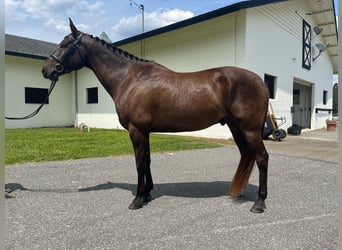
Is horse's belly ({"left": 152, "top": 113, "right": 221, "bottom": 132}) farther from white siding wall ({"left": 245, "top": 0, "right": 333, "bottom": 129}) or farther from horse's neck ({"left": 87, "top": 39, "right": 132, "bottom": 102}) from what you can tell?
white siding wall ({"left": 245, "top": 0, "right": 333, "bottom": 129})

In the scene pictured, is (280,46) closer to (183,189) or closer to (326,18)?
(326,18)

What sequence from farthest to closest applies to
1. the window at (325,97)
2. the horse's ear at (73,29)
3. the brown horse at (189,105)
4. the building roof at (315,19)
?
1. the window at (325,97)
2. the building roof at (315,19)
3. the horse's ear at (73,29)
4. the brown horse at (189,105)

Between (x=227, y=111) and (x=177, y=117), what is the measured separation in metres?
0.60

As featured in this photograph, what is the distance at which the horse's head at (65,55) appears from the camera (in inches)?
140

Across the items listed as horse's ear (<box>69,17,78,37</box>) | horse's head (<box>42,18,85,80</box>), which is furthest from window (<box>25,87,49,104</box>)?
horse's ear (<box>69,17,78,37</box>)

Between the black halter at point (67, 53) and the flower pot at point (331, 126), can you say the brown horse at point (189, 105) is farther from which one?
the flower pot at point (331, 126)

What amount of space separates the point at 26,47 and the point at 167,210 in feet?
53.9

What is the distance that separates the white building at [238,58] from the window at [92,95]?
6 cm

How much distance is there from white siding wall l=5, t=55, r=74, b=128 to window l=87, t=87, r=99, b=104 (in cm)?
143

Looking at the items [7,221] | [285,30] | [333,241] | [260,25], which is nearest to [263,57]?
[260,25]

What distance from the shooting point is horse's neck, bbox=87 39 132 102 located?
3.52 metres

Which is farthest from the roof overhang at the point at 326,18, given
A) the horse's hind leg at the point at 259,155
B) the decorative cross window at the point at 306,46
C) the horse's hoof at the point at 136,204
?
the horse's hoof at the point at 136,204

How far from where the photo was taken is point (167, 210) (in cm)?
316

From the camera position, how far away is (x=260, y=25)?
10.3 meters
